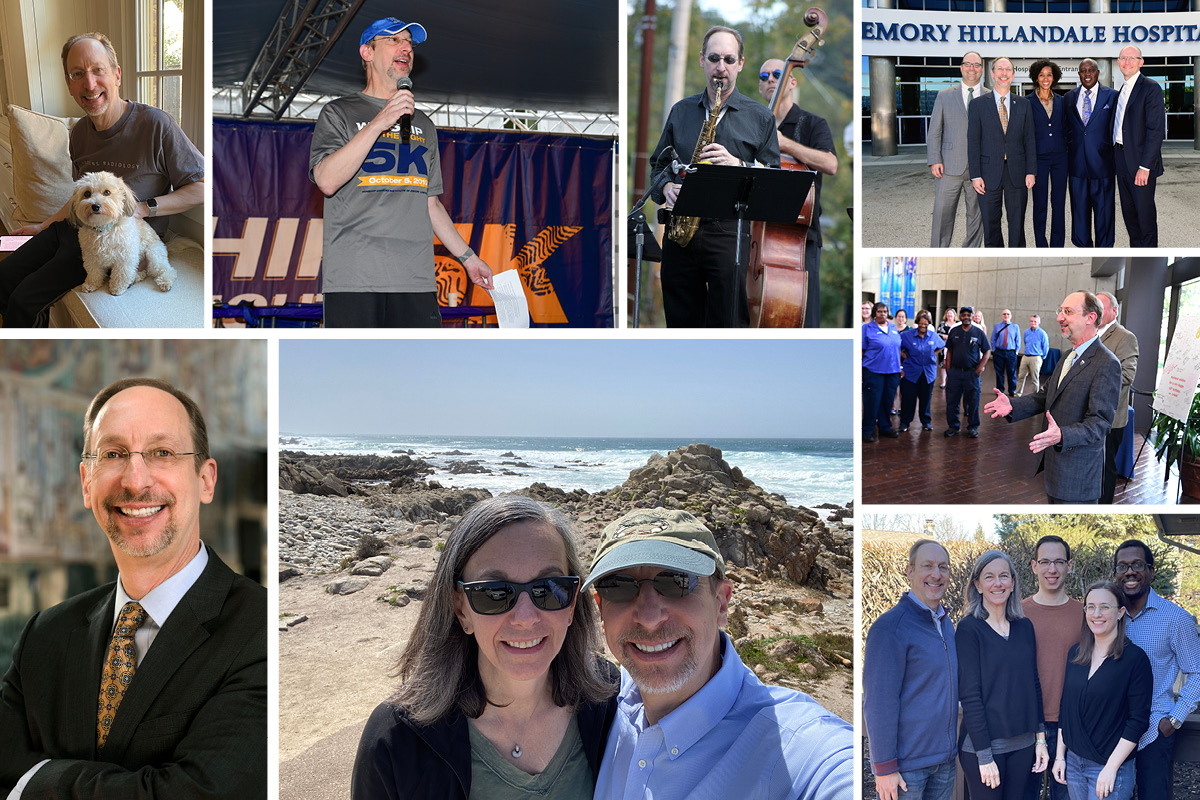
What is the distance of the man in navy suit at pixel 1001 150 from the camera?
3.89 meters

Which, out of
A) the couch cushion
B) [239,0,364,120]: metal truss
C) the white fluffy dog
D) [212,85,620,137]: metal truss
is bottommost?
the white fluffy dog

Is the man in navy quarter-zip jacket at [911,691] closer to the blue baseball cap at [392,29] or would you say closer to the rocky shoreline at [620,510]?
the rocky shoreline at [620,510]

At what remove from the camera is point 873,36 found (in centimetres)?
379

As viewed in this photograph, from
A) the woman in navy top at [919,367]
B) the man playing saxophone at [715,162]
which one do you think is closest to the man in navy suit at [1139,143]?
the woman in navy top at [919,367]

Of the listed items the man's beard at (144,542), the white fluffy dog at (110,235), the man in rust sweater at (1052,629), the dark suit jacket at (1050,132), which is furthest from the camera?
the dark suit jacket at (1050,132)

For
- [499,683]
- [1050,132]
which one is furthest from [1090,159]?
[499,683]

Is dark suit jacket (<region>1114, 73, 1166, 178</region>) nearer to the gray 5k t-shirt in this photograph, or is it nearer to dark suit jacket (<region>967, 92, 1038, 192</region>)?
dark suit jacket (<region>967, 92, 1038, 192</region>)

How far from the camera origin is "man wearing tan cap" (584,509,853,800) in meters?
2.60

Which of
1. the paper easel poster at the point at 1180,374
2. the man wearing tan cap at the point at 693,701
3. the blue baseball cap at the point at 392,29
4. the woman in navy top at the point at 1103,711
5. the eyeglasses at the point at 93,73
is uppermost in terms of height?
the blue baseball cap at the point at 392,29

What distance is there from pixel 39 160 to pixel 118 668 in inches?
75.0

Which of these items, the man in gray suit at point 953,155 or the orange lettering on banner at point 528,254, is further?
the orange lettering on banner at point 528,254

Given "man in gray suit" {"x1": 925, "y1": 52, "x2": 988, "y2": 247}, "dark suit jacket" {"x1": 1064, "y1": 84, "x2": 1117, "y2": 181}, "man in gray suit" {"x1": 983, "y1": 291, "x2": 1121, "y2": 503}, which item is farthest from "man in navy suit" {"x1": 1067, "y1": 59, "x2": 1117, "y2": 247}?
"man in gray suit" {"x1": 983, "y1": 291, "x2": 1121, "y2": 503}

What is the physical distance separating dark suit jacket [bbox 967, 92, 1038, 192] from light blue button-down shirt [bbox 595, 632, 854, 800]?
2.45 metres

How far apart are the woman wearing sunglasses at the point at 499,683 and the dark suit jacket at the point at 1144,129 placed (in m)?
2.91
